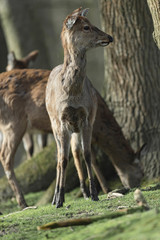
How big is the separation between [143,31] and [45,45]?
702 centimetres

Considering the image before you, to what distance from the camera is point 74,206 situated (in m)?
5.24

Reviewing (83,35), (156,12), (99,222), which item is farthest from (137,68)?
(99,222)

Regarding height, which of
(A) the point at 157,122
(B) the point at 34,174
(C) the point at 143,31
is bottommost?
(B) the point at 34,174

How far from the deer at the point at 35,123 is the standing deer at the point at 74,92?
1388 mm

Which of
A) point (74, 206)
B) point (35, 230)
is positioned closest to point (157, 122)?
point (74, 206)

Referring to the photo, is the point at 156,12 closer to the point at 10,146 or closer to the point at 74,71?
the point at 74,71

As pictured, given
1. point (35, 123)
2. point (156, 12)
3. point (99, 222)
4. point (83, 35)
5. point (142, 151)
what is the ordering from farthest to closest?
point (142, 151) < point (35, 123) < point (83, 35) < point (156, 12) < point (99, 222)

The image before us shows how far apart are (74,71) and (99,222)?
2.32m

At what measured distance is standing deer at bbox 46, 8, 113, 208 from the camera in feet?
17.7

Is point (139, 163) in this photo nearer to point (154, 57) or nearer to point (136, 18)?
point (154, 57)

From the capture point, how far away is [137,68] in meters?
7.45

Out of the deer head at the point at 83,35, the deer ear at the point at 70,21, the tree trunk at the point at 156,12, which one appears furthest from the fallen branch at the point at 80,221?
the deer ear at the point at 70,21

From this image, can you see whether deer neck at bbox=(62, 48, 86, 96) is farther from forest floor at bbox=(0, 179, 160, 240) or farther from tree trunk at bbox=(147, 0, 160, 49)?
forest floor at bbox=(0, 179, 160, 240)

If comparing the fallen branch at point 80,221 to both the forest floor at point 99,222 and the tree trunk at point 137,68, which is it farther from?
the tree trunk at point 137,68
